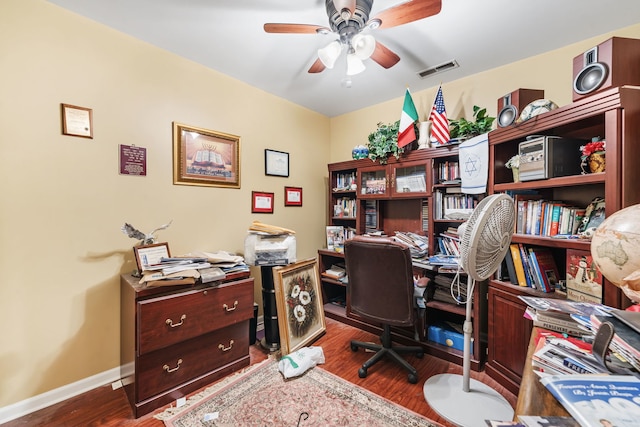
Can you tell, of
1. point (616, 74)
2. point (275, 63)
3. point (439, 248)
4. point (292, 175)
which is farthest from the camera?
point (292, 175)

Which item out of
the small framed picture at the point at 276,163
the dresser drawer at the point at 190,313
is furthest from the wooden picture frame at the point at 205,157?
the dresser drawer at the point at 190,313

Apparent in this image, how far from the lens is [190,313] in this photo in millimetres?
1807

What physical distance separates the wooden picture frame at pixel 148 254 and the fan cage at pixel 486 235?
78.0 inches

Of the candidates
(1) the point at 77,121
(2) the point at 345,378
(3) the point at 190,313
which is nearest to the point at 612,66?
(2) the point at 345,378

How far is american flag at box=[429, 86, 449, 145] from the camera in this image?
243 cm

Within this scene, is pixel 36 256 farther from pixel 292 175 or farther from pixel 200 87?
pixel 292 175

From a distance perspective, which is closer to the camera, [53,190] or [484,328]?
[53,190]

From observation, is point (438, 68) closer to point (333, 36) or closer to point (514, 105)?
point (514, 105)

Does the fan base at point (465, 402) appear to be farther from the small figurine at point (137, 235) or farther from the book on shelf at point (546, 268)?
the small figurine at point (137, 235)

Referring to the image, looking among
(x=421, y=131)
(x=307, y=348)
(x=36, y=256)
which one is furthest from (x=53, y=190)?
(x=421, y=131)

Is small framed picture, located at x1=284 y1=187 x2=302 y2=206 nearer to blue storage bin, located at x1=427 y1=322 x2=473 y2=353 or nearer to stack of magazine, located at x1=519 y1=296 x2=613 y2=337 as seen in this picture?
blue storage bin, located at x1=427 y1=322 x2=473 y2=353

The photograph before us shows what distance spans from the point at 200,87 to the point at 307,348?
8.12 feet

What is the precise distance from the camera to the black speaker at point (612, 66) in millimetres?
1398

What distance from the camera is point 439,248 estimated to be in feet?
8.32
